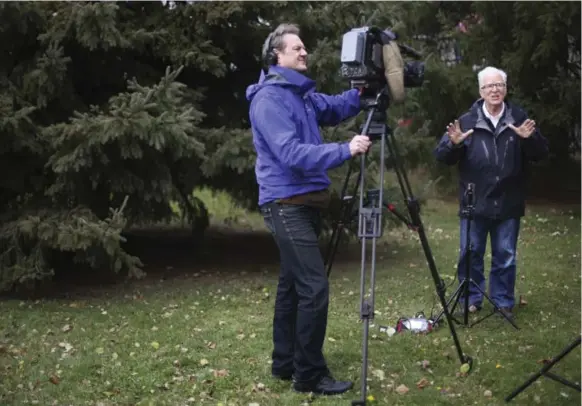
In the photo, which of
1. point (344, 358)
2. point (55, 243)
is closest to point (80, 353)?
point (55, 243)

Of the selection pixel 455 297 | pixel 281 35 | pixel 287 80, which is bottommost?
pixel 455 297

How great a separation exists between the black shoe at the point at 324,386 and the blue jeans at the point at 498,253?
6.14 feet

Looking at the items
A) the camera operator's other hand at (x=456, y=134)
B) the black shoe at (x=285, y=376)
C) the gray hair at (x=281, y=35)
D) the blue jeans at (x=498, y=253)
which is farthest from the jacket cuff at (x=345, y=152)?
the blue jeans at (x=498, y=253)

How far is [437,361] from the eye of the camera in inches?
201

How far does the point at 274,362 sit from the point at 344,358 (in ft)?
1.95

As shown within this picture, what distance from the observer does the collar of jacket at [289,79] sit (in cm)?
429

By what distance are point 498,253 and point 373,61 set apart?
2425 millimetres

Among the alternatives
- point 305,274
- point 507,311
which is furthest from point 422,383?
point 507,311

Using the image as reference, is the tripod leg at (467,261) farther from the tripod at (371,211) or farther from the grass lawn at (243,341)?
the tripod at (371,211)

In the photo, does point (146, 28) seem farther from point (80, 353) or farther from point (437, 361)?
point (437, 361)

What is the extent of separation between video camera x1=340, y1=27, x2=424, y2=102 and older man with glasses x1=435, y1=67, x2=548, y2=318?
55.8 inches

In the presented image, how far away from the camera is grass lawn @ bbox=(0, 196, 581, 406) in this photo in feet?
15.1

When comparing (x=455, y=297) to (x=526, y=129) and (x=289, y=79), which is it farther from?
(x=289, y=79)

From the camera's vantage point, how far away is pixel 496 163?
580cm
